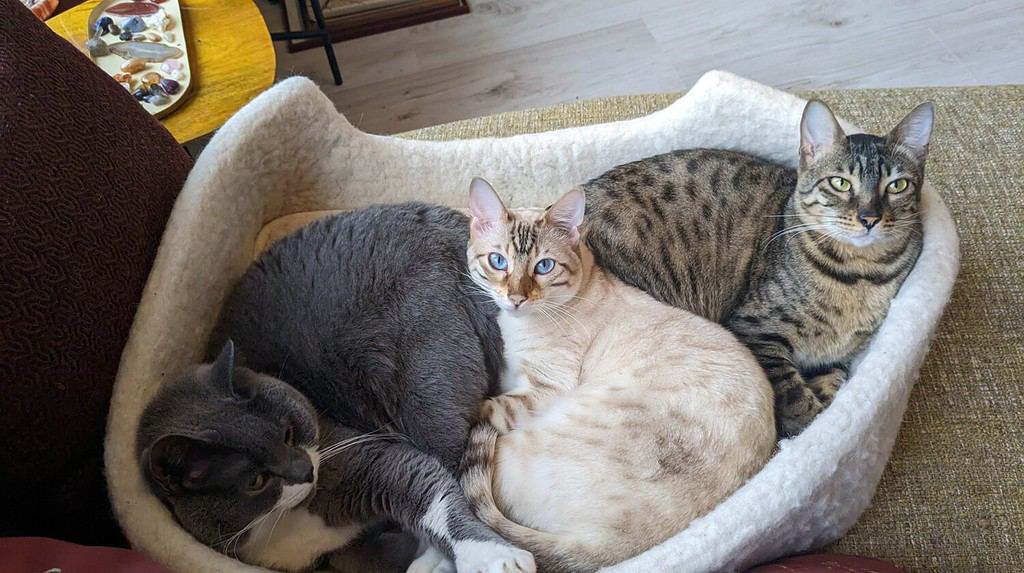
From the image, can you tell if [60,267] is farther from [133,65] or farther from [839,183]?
[839,183]

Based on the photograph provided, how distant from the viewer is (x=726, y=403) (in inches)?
44.6

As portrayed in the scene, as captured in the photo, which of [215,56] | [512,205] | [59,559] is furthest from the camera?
[215,56]

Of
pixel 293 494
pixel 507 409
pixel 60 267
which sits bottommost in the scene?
pixel 507 409

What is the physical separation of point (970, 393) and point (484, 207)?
891mm

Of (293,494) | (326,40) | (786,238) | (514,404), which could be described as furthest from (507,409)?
(326,40)

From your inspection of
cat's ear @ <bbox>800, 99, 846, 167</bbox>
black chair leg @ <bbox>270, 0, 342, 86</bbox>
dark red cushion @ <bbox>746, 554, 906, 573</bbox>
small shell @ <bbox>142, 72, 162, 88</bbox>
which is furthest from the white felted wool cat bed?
black chair leg @ <bbox>270, 0, 342, 86</bbox>

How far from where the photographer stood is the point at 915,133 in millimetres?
1239

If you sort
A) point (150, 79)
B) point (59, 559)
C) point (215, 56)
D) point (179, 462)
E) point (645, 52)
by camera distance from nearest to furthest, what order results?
point (59, 559), point (179, 462), point (150, 79), point (215, 56), point (645, 52)

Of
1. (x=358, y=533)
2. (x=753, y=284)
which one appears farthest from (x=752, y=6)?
(x=358, y=533)

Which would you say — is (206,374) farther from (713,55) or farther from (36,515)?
(713,55)

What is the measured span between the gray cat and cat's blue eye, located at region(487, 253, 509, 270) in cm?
7

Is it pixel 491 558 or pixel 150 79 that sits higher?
pixel 150 79

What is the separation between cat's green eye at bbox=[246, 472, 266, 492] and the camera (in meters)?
1.03

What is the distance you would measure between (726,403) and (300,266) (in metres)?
0.76
